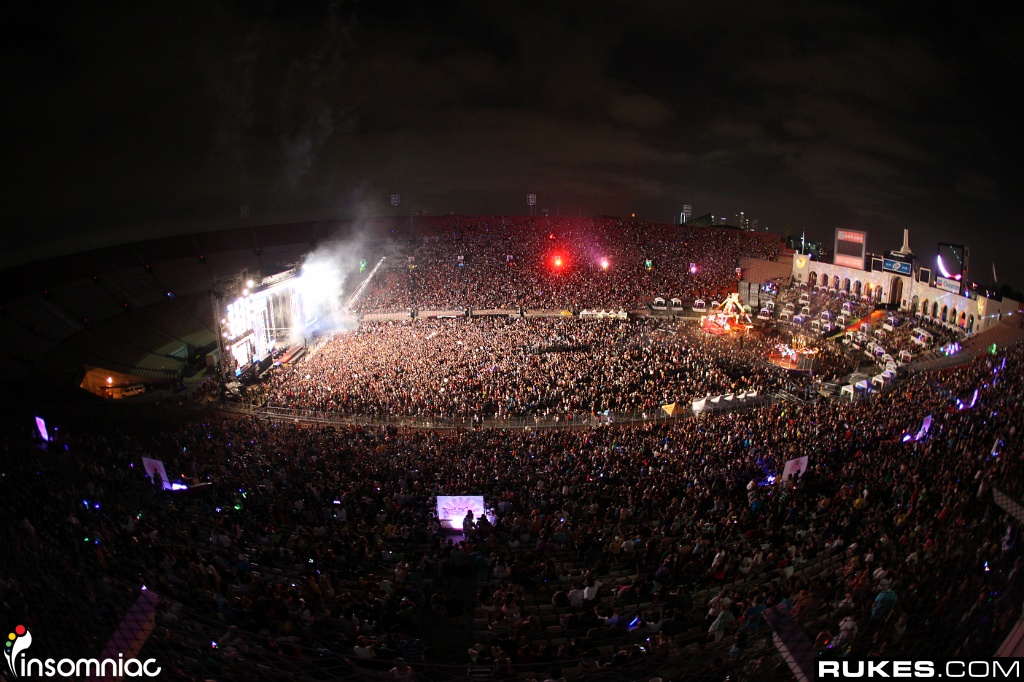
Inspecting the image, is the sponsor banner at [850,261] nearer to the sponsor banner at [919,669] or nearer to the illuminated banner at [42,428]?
the sponsor banner at [919,669]

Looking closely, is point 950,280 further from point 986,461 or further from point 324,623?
point 324,623

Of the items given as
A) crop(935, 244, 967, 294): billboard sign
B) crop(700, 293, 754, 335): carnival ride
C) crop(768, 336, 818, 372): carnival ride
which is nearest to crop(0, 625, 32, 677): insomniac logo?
crop(768, 336, 818, 372): carnival ride

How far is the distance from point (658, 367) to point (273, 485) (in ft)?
53.9

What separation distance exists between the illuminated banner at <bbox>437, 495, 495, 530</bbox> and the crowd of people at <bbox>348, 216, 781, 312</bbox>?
28351mm

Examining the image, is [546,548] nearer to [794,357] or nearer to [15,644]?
[15,644]

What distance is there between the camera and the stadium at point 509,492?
5500 mm

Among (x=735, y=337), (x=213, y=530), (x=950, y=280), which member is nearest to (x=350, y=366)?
(x=213, y=530)

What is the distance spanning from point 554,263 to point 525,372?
24961 mm

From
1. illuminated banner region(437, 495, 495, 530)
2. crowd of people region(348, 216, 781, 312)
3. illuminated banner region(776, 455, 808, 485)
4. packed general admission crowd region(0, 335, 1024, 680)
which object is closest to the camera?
packed general admission crowd region(0, 335, 1024, 680)

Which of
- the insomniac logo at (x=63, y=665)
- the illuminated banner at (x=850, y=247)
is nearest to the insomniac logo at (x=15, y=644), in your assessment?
the insomniac logo at (x=63, y=665)

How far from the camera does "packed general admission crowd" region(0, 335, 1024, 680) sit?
5172mm

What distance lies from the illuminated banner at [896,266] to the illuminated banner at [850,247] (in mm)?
2116

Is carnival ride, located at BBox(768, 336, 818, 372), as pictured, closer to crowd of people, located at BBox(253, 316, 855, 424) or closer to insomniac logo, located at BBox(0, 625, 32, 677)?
crowd of people, located at BBox(253, 316, 855, 424)

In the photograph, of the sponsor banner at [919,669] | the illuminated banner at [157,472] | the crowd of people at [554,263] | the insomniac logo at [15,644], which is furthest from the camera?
the crowd of people at [554,263]
